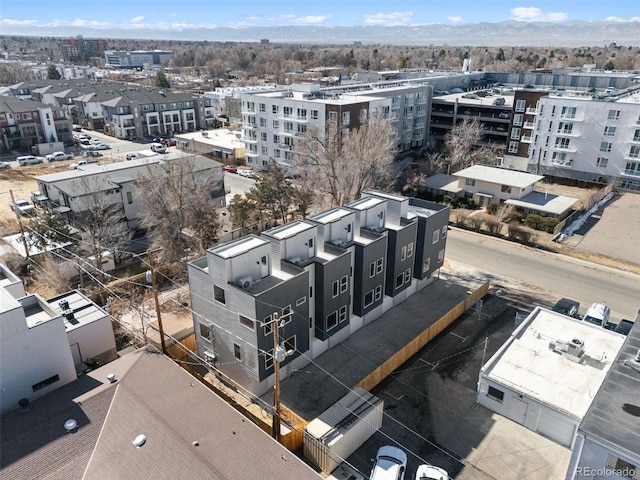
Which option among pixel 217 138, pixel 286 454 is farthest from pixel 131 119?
pixel 286 454

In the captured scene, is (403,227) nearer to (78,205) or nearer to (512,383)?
(512,383)

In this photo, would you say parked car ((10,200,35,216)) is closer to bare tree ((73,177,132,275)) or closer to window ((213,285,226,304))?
bare tree ((73,177,132,275))

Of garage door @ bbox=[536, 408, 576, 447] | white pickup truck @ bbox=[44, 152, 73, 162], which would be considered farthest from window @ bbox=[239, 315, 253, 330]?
white pickup truck @ bbox=[44, 152, 73, 162]

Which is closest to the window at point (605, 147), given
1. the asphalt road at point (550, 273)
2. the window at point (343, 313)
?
the asphalt road at point (550, 273)

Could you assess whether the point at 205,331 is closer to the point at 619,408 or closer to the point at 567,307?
the point at 619,408

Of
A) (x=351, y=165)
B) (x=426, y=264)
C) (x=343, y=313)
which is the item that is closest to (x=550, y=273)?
(x=426, y=264)
